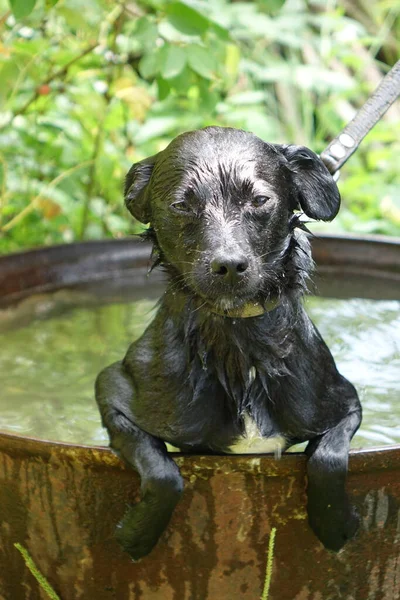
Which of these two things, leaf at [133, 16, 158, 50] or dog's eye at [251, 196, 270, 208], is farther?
leaf at [133, 16, 158, 50]

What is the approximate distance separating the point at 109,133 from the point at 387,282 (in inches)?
90.6

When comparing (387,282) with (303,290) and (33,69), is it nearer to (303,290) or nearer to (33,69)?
(303,290)

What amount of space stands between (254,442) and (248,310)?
0.30 m

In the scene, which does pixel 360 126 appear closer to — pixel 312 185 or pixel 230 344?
pixel 312 185

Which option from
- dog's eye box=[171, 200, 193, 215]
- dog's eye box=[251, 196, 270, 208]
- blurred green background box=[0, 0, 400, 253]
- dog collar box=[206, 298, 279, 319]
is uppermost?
dog's eye box=[251, 196, 270, 208]

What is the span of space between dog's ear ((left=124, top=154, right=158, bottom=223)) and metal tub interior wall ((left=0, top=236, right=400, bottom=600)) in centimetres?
57

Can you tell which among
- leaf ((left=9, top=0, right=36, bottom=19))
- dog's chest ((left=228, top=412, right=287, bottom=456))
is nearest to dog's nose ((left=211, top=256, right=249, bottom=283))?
dog's chest ((left=228, top=412, right=287, bottom=456))

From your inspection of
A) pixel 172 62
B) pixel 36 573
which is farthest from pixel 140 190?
pixel 172 62

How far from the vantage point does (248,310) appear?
6.12 ft

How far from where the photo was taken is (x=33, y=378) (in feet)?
9.86

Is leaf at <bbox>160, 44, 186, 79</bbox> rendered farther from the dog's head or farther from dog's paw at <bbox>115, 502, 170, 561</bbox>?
dog's paw at <bbox>115, 502, 170, 561</bbox>

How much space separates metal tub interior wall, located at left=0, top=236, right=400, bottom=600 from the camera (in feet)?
5.76

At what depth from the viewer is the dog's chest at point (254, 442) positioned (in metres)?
1.90

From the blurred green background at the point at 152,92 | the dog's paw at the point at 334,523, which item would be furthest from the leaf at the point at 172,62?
the dog's paw at the point at 334,523
